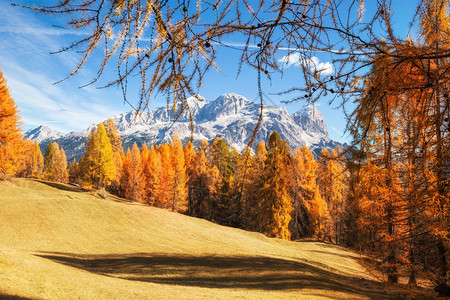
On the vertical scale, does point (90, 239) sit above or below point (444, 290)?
below

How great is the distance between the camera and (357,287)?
10805 millimetres

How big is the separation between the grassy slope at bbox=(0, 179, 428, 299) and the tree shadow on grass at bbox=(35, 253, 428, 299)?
41mm

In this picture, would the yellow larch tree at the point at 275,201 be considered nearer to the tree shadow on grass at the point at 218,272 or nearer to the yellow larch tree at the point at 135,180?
the tree shadow on grass at the point at 218,272

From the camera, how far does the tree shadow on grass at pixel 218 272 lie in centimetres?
964

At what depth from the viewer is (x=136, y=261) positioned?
459 inches

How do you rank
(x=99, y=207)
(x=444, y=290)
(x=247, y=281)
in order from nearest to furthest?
(x=444, y=290) < (x=247, y=281) < (x=99, y=207)

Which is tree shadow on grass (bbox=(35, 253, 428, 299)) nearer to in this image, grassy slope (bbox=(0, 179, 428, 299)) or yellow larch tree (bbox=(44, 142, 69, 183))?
grassy slope (bbox=(0, 179, 428, 299))

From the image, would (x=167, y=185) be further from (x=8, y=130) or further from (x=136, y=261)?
(x=136, y=261)

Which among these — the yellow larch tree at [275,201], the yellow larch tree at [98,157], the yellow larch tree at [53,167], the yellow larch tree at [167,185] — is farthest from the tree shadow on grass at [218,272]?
the yellow larch tree at [53,167]

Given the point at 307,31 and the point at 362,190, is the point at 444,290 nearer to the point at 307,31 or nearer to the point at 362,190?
the point at 362,190

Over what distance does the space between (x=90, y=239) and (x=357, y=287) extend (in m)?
14.3

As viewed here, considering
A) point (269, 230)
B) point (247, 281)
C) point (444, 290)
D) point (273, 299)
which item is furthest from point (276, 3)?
point (269, 230)

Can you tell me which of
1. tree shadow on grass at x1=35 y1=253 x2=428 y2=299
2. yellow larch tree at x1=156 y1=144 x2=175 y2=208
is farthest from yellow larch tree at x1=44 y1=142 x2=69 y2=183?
tree shadow on grass at x1=35 y1=253 x2=428 y2=299

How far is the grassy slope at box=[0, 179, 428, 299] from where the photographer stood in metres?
6.91
